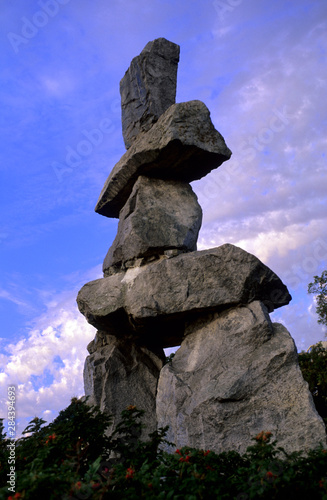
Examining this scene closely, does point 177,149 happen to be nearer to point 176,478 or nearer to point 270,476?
point 176,478

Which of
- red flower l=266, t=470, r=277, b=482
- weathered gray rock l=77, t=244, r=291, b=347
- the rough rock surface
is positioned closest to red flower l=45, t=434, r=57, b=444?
red flower l=266, t=470, r=277, b=482

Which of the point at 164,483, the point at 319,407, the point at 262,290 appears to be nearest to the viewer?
the point at 164,483

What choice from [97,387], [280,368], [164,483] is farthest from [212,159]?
[164,483]

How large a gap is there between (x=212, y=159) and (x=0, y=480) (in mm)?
5063

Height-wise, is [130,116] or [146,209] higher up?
[130,116]

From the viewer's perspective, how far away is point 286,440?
488 cm

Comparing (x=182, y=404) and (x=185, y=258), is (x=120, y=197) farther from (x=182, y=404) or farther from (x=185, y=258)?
(x=182, y=404)

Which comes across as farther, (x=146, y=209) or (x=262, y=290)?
(x=146, y=209)

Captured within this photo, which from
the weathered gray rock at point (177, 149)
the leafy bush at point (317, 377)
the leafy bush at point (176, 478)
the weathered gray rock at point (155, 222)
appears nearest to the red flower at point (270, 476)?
the leafy bush at point (176, 478)

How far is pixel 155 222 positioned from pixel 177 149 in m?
1.12

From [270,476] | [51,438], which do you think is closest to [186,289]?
[51,438]

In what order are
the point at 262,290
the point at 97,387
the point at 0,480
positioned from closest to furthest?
the point at 0,480 < the point at 262,290 < the point at 97,387

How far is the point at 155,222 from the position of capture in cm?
671

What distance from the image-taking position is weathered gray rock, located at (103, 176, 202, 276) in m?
6.58
